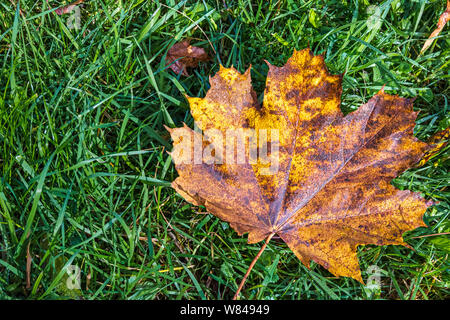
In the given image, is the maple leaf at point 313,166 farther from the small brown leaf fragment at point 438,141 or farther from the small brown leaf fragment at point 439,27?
the small brown leaf fragment at point 439,27

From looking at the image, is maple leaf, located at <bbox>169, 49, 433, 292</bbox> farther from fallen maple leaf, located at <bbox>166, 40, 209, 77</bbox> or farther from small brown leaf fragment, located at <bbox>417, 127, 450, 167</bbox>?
fallen maple leaf, located at <bbox>166, 40, 209, 77</bbox>

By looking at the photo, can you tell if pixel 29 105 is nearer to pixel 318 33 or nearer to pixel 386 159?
pixel 318 33

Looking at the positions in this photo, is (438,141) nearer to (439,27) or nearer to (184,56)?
(439,27)

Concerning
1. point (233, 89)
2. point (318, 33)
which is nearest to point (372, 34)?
point (318, 33)

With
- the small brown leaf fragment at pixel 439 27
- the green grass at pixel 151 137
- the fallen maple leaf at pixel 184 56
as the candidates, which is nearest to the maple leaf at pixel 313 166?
the green grass at pixel 151 137

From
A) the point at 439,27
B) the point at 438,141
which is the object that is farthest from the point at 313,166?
the point at 439,27
